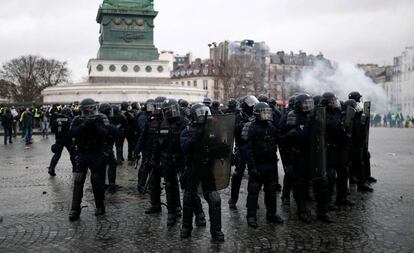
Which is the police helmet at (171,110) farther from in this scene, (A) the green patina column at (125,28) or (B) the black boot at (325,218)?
(A) the green patina column at (125,28)

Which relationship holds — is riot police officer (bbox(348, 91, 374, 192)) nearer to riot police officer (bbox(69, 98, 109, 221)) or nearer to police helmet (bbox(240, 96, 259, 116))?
police helmet (bbox(240, 96, 259, 116))

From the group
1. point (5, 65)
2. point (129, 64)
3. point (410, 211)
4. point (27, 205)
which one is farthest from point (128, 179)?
point (5, 65)

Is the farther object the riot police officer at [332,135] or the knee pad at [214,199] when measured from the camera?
the riot police officer at [332,135]

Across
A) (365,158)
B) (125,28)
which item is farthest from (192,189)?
(125,28)

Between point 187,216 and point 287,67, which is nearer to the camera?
point 187,216

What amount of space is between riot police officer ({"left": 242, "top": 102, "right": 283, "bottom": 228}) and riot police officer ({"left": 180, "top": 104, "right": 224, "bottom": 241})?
836mm

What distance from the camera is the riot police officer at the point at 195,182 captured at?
260 inches

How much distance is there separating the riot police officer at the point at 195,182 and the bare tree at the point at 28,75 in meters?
69.2

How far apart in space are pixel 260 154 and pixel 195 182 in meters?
1.16

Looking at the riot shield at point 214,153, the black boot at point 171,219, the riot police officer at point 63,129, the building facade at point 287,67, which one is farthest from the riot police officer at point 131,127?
the building facade at point 287,67

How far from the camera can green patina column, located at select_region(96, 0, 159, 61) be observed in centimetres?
3684

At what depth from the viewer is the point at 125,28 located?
A: 3734cm

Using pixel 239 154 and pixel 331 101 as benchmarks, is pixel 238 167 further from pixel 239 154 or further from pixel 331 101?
pixel 331 101

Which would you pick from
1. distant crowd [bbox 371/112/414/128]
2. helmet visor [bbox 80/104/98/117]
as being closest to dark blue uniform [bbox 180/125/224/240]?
helmet visor [bbox 80/104/98/117]
